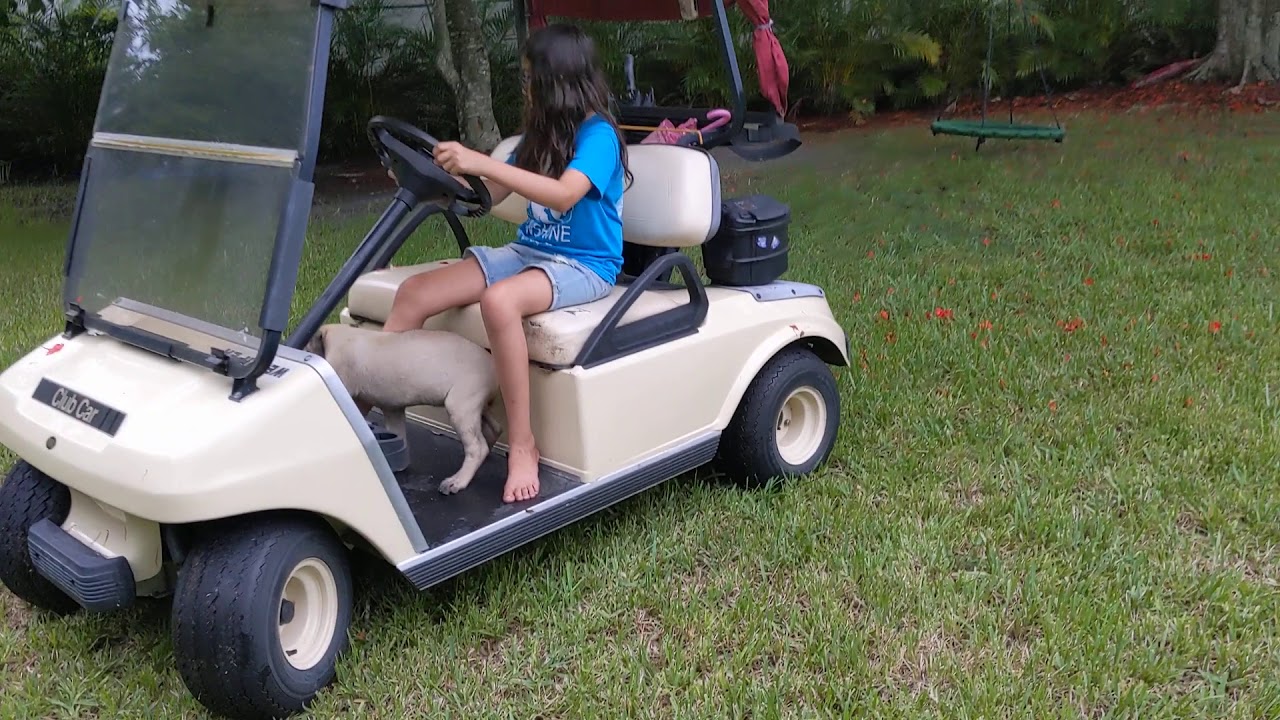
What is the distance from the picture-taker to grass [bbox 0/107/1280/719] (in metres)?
2.52

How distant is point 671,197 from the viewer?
131 inches

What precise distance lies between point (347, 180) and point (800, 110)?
541 centimetres

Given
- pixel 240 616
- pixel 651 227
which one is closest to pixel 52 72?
pixel 651 227

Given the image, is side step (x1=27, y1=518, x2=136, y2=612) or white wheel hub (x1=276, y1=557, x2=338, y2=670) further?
white wheel hub (x1=276, y1=557, x2=338, y2=670)

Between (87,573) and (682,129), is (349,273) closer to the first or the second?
(87,573)

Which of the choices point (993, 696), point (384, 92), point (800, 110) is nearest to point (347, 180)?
point (384, 92)

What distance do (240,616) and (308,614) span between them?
11.8 inches

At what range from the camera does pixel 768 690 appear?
97.8 inches

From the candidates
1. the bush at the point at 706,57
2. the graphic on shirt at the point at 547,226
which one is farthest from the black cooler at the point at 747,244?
the bush at the point at 706,57

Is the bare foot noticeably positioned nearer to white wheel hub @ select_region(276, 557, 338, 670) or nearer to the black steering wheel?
white wheel hub @ select_region(276, 557, 338, 670)

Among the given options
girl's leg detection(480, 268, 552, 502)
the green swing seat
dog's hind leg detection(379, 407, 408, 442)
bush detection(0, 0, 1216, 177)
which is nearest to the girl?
girl's leg detection(480, 268, 552, 502)

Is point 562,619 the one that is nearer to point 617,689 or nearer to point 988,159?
point 617,689

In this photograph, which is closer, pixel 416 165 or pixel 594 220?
pixel 416 165

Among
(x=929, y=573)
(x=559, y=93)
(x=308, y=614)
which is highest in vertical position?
(x=559, y=93)
